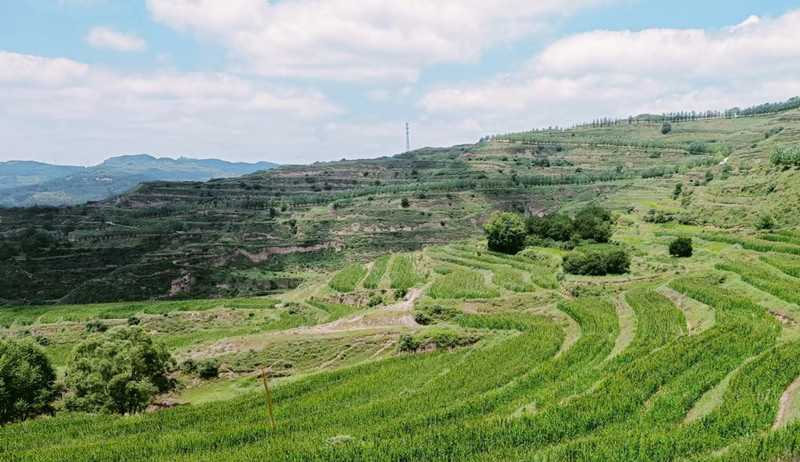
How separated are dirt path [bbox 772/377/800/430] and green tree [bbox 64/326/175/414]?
34.5m

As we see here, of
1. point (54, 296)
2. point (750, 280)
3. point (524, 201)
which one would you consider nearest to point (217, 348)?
point (750, 280)

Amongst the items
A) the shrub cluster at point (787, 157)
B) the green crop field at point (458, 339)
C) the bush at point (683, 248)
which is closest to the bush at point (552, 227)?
the green crop field at point (458, 339)

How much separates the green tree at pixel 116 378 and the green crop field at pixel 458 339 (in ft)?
3.25

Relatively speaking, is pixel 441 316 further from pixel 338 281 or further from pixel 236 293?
pixel 236 293

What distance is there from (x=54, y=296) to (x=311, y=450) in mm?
93383

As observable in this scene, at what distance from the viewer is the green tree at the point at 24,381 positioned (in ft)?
112

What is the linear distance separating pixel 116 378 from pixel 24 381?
8588mm

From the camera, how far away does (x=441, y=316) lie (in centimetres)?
4847

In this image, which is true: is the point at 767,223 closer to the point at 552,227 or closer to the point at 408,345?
the point at 552,227

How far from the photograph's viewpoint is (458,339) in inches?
1663

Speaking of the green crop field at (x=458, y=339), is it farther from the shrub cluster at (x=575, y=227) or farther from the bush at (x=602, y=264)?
the shrub cluster at (x=575, y=227)

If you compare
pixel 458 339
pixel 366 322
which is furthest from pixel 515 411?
pixel 366 322

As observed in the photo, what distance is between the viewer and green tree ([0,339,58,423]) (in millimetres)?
34250

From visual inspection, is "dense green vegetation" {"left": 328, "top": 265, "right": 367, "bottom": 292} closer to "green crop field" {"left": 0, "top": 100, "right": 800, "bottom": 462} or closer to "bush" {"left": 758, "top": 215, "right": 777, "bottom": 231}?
"green crop field" {"left": 0, "top": 100, "right": 800, "bottom": 462}
